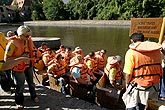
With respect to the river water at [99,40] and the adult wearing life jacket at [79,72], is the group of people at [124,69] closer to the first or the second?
the adult wearing life jacket at [79,72]

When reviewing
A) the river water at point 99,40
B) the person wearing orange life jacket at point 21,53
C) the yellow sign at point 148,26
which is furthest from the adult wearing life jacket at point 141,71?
the river water at point 99,40

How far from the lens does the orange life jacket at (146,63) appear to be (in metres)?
4.16

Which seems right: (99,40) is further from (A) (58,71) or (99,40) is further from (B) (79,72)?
(B) (79,72)

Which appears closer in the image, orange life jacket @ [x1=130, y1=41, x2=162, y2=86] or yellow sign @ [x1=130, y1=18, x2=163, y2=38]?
orange life jacket @ [x1=130, y1=41, x2=162, y2=86]

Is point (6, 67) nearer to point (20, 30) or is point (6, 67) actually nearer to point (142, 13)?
point (20, 30)

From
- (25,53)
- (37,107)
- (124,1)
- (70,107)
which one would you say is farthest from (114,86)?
(124,1)

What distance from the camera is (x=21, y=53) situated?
532 centimetres

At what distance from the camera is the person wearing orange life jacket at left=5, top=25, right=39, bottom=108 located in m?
5.19

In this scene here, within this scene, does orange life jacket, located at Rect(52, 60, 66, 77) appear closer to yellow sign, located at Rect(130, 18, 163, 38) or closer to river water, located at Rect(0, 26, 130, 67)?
yellow sign, located at Rect(130, 18, 163, 38)

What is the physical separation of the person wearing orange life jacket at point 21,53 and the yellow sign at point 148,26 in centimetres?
220

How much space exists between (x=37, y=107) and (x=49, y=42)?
662 inches

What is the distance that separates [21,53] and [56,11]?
190 feet

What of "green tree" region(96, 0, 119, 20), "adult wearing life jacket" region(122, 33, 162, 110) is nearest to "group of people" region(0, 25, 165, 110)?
"adult wearing life jacket" region(122, 33, 162, 110)

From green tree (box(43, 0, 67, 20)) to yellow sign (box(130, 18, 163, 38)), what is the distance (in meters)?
56.7
